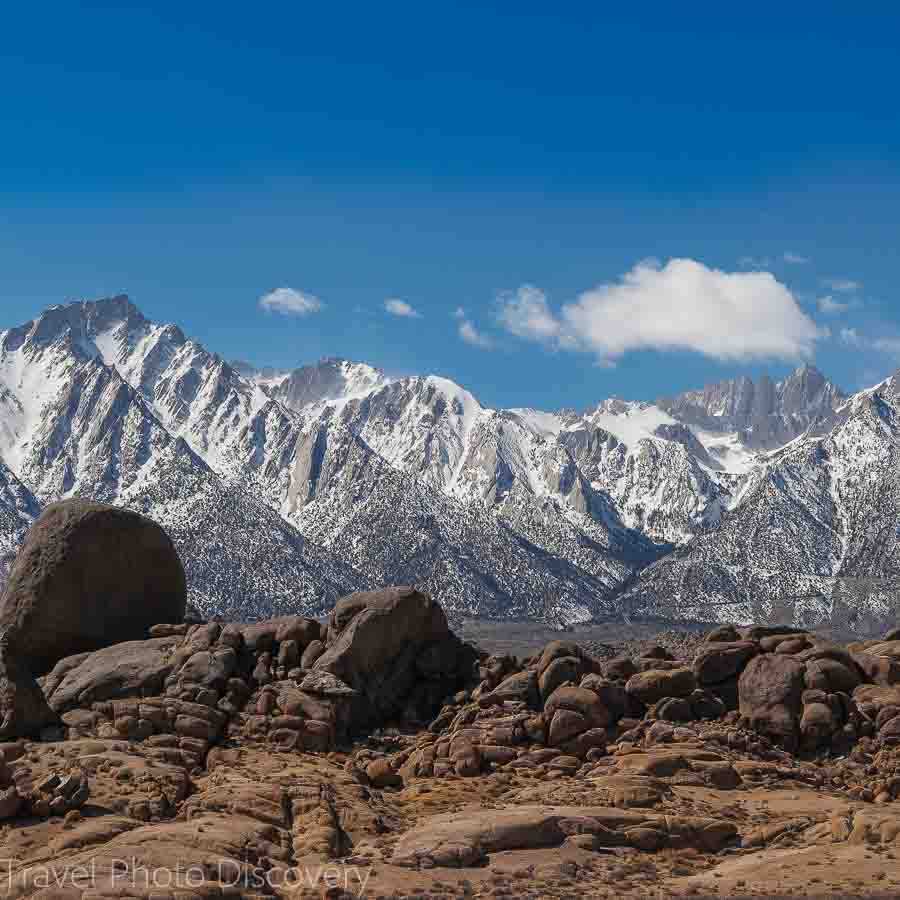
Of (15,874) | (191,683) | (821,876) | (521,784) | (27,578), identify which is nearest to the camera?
(15,874)

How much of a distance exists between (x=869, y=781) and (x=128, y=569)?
3934cm

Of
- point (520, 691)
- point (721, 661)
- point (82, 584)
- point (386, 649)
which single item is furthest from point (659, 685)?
point (82, 584)

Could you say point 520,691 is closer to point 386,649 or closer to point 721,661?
point 386,649

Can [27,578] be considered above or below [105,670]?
above

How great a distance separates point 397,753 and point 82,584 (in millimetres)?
21350

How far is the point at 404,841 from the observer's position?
106 ft

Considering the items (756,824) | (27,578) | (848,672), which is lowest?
(756,824)

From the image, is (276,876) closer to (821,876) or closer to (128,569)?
(821,876)

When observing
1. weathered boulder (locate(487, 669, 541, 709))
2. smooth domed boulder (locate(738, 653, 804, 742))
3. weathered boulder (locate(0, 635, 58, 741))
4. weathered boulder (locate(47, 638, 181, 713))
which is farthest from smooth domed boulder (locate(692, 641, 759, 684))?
weathered boulder (locate(0, 635, 58, 741))

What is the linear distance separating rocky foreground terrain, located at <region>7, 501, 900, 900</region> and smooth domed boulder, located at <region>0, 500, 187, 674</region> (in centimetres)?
12

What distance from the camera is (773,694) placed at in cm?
4847

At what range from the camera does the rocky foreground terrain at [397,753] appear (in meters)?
29.8

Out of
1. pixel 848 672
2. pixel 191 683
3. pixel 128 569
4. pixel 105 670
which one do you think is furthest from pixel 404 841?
pixel 128 569

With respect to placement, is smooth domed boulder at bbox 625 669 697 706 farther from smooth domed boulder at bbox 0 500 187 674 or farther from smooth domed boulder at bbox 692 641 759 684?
smooth domed boulder at bbox 0 500 187 674
